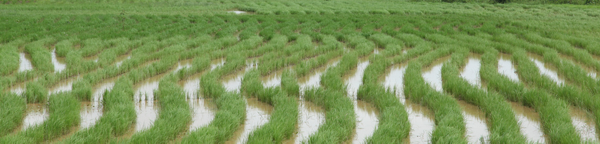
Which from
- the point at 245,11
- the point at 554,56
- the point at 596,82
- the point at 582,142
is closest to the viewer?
the point at 582,142

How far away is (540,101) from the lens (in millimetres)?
4039

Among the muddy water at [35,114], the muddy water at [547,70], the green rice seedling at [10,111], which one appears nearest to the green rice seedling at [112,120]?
the muddy water at [35,114]

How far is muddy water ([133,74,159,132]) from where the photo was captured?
3.65 meters

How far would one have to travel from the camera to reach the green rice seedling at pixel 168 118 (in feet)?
10.1

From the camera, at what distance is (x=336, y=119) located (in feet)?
11.7

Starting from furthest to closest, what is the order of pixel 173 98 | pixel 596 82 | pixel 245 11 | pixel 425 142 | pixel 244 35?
pixel 245 11 < pixel 244 35 < pixel 596 82 < pixel 173 98 < pixel 425 142

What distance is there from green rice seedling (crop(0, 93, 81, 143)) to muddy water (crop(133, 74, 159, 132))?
0.48 meters

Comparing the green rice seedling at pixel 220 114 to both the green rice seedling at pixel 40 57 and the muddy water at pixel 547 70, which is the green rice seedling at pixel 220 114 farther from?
A: the muddy water at pixel 547 70

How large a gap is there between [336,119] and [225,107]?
102 centimetres

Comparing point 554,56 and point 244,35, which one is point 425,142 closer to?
point 554,56

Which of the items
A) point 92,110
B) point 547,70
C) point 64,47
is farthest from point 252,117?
point 64,47

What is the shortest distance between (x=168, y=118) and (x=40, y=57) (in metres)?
3.88

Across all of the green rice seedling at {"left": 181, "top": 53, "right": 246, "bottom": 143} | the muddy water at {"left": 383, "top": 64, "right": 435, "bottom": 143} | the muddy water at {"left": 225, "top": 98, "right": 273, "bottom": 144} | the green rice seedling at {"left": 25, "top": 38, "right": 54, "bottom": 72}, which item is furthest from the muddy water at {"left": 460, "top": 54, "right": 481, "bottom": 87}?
the green rice seedling at {"left": 25, "top": 38, "right": 54, "bottom": 72}

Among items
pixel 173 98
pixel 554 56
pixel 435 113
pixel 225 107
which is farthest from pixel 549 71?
pixel 173 98
